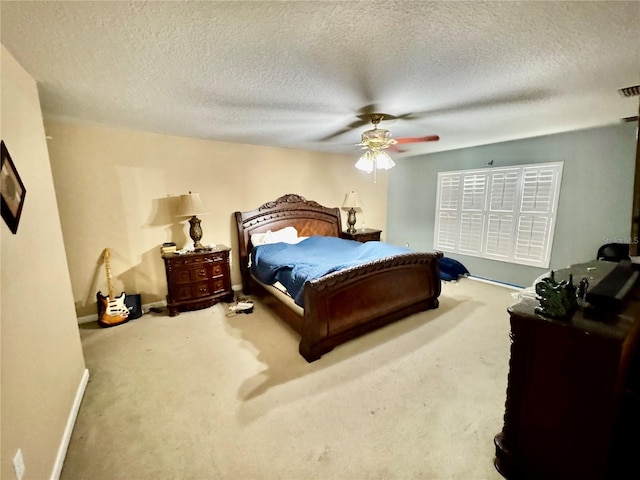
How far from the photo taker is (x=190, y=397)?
1.99 meters

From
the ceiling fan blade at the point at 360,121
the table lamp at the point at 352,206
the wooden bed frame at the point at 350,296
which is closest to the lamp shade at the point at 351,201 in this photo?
the table lamp at the point at 352,206

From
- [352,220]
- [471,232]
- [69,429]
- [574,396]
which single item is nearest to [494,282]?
[471,232]

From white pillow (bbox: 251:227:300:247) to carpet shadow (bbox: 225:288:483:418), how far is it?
103 cm

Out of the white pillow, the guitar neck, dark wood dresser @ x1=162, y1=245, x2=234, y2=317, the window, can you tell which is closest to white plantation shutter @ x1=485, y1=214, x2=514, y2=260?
the window

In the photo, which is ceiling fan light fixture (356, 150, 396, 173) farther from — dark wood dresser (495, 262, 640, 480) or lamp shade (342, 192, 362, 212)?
lamp shade (342, 192, 362, 212)

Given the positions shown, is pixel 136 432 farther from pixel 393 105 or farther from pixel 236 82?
pixel 393 105

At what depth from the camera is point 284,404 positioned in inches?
75.3

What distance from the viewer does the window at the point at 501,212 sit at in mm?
3918

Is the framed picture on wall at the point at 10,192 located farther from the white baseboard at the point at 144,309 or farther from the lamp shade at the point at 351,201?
the lamp shade at the point at 351,201

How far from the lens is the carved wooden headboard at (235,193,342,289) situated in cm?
405

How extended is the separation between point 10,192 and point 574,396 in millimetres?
2875

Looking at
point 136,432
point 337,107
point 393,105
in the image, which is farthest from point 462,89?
point 136,432

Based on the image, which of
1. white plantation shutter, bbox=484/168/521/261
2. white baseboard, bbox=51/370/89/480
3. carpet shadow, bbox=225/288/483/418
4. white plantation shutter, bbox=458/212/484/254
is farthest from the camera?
white plantation shutter, bbox=458/212/484/254

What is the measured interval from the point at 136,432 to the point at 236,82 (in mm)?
2501
